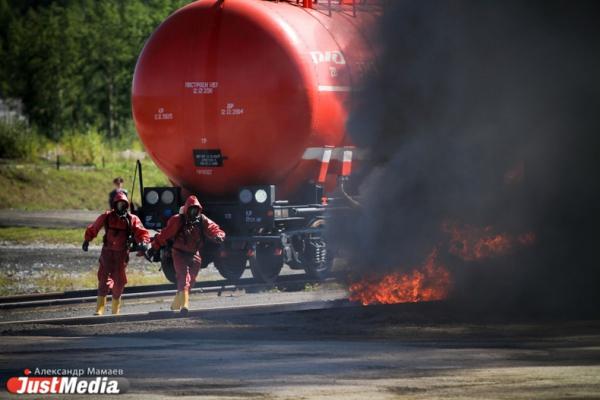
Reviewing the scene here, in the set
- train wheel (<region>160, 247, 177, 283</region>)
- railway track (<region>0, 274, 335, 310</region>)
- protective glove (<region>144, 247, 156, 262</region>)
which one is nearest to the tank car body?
railway track (<region>0, 274, 335, 310</region>)

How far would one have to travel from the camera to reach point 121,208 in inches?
625

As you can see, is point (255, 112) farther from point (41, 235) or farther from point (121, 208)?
point (41, 235)

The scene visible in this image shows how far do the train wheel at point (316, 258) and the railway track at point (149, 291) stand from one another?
0.53 feet

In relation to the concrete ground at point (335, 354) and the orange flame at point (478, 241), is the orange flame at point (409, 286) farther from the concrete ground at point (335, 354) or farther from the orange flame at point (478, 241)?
the concrete ground at point (335, 354)

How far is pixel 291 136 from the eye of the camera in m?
18.5

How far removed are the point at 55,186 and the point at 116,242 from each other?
22.4m

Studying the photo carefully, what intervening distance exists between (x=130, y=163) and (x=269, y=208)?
949 inches

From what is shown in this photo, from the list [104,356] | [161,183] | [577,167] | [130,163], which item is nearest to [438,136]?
[577,167]

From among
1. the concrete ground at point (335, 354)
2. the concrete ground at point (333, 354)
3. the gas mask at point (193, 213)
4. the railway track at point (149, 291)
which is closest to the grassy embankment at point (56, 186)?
the railway track at point (149, 291)

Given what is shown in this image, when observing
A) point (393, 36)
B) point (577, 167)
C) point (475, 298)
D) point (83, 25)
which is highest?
point (83, 25)

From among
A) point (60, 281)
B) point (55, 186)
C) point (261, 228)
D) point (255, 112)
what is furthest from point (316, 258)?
point (55, 186)

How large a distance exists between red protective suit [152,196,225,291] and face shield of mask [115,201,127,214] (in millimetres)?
629

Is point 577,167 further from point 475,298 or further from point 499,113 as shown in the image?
point 475,298

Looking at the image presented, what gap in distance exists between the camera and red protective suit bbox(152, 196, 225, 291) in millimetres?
16141
